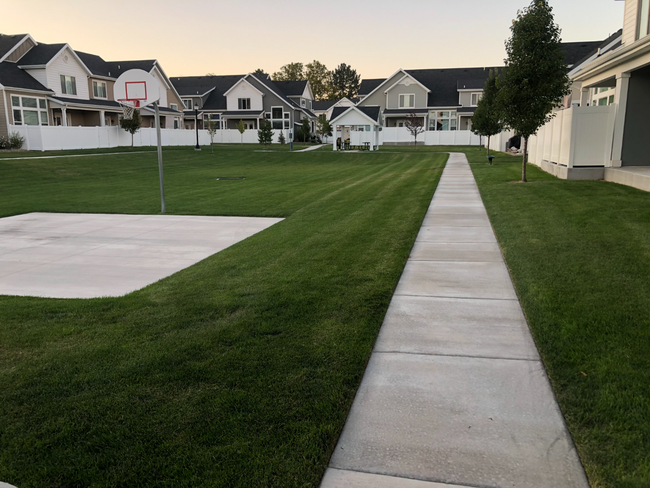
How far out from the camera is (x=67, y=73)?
3984cm

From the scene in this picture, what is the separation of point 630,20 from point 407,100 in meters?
42.1

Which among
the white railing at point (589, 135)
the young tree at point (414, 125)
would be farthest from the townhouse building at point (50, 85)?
the white railing at point (589, 135)

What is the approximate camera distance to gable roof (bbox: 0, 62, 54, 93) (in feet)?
113

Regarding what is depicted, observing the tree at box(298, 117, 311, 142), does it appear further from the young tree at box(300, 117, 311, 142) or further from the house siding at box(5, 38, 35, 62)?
the house siding at box(5, 38, 35, 62)

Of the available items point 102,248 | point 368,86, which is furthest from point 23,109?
point 368,86

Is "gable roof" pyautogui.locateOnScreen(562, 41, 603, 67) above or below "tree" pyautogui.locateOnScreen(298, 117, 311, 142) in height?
above

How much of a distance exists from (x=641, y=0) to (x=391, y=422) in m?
17.0

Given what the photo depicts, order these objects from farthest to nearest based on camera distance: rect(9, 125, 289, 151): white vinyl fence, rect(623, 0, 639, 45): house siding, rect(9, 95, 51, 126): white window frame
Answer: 1. rect(9, 95, 51, 126): white window frame
2. rect(9, 125, 289, 151): white vinyl fence
3. rect(623, 0, 639, 45): house siding

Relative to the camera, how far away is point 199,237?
9289mm

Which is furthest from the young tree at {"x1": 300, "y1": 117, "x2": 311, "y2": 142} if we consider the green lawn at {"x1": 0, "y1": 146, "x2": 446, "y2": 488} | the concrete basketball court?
the green lawn at {"x1": 0, "y1": 146, "x2": 446, "y2": 488}

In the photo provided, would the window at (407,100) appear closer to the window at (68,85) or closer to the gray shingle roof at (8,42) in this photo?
the window at (68,85)

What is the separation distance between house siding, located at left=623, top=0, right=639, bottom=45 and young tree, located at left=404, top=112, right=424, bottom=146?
108ft

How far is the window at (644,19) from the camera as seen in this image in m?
14.8

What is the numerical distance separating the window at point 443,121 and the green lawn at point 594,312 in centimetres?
4800
